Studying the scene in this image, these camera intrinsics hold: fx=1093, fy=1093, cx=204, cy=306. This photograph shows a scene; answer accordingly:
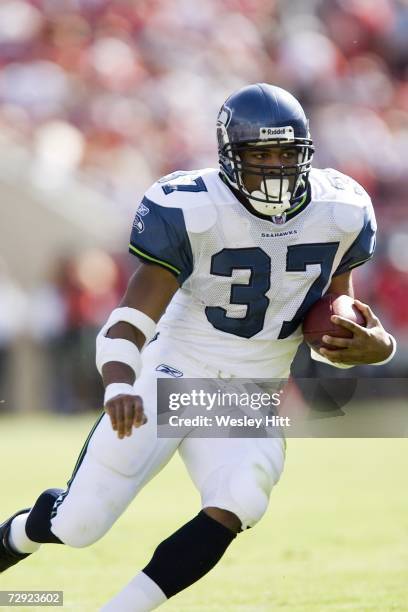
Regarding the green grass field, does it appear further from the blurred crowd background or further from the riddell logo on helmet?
the blurred crowd background

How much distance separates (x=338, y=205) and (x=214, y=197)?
0.38m

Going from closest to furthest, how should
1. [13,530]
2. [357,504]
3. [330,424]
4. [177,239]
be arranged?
[177,239], [13,530], [357,504], [330,424]

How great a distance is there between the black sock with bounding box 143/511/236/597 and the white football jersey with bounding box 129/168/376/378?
1.78 feet

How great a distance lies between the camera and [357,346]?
315cm

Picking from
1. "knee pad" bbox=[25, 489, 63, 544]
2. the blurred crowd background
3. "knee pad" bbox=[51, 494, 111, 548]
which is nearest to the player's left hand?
"knee pad" bbox=[51, 494, 111, 548]

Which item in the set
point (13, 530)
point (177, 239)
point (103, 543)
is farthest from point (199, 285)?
point (103, 543)

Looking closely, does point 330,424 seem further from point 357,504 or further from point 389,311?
point 357,504

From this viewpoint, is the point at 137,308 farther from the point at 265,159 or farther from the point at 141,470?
the point at 265,159

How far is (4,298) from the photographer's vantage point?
9977mm

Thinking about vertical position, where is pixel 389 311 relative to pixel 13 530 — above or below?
below

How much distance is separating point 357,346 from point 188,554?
0.76 metres

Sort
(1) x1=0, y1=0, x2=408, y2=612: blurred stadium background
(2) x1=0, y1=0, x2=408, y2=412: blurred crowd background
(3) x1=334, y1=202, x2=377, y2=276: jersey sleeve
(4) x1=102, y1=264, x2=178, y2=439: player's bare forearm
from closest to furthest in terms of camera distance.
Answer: (4) x1=102, y1=264, x2=178, y2=439: player's bare forearm, (3) x1=334, y1=202, x2=377, y2=276: jersey sleeve, (1) x1=0, y1=0, x2=408, y2=612: blurred stadium background, (2) x1=0, y1=0, x2=408, y2=412: blurred crowd background

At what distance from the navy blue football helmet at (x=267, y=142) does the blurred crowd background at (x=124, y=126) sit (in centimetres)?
671

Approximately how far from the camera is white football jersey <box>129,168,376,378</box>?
3.22 meters
